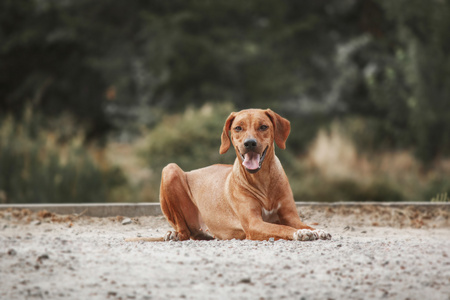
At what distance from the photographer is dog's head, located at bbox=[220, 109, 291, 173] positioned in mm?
5215

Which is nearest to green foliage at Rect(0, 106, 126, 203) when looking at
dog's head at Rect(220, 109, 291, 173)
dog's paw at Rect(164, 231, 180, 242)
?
dog's paw at Rect(164, 231, 180, 242)

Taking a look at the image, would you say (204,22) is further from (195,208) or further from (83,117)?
(195,208)

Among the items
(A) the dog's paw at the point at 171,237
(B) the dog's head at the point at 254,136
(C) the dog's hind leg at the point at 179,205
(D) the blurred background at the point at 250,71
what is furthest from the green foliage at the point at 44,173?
(B) the dog's head at the point at 254,136

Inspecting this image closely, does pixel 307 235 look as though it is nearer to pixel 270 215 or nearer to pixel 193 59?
pixel 270 215

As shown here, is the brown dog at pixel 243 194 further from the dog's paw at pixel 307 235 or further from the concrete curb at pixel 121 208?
the concrete curb at pixel 121 208

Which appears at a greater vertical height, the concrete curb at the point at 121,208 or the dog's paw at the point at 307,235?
the dog's paw at the point at 307,235

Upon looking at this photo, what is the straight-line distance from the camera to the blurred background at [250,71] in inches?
627

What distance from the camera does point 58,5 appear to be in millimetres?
18922

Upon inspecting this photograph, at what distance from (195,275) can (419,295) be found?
1.33 meters

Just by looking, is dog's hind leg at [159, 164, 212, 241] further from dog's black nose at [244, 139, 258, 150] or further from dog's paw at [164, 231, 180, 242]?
dog's black nose at [244, 139, 258, 150]

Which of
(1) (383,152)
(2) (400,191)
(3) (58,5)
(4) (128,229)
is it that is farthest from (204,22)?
(4) (128,229)

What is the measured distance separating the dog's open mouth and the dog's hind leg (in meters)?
0.96

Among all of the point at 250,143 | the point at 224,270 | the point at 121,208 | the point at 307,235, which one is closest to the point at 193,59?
the point at 121,208

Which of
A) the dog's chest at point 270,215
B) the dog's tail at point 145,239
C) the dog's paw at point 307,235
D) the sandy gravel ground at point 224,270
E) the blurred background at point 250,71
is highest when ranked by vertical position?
the blurred background at point 250,71
